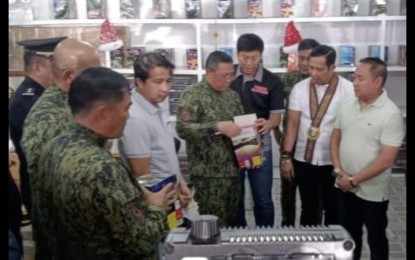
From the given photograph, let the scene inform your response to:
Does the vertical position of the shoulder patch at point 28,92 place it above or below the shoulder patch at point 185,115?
above

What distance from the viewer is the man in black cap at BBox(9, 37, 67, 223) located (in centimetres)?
250

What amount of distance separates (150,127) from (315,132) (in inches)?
46.1

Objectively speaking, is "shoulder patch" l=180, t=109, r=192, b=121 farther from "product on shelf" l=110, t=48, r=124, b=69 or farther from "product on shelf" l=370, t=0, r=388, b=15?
"product on shelf" l=370, t=0, r=388, b=15

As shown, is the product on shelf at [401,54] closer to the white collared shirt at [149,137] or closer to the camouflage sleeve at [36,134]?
the white collared shirt at [149,137]

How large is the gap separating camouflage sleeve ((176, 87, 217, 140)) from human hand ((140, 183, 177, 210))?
1055 millimetres

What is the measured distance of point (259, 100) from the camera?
10.6 feet

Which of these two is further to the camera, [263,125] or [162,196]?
[263,125]

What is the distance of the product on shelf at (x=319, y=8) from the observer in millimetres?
4797

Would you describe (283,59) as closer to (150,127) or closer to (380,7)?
(380,7)

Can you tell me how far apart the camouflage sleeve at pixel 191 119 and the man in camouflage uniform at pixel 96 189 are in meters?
1.14

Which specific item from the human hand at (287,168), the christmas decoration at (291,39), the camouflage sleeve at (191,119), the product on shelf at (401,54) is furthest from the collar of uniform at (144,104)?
the product on shelf at (401,54)

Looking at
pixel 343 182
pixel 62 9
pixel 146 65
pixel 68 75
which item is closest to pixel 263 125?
pixel 343 182

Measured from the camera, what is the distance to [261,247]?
30.7 inches

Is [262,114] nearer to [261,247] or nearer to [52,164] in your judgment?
[52,164]
